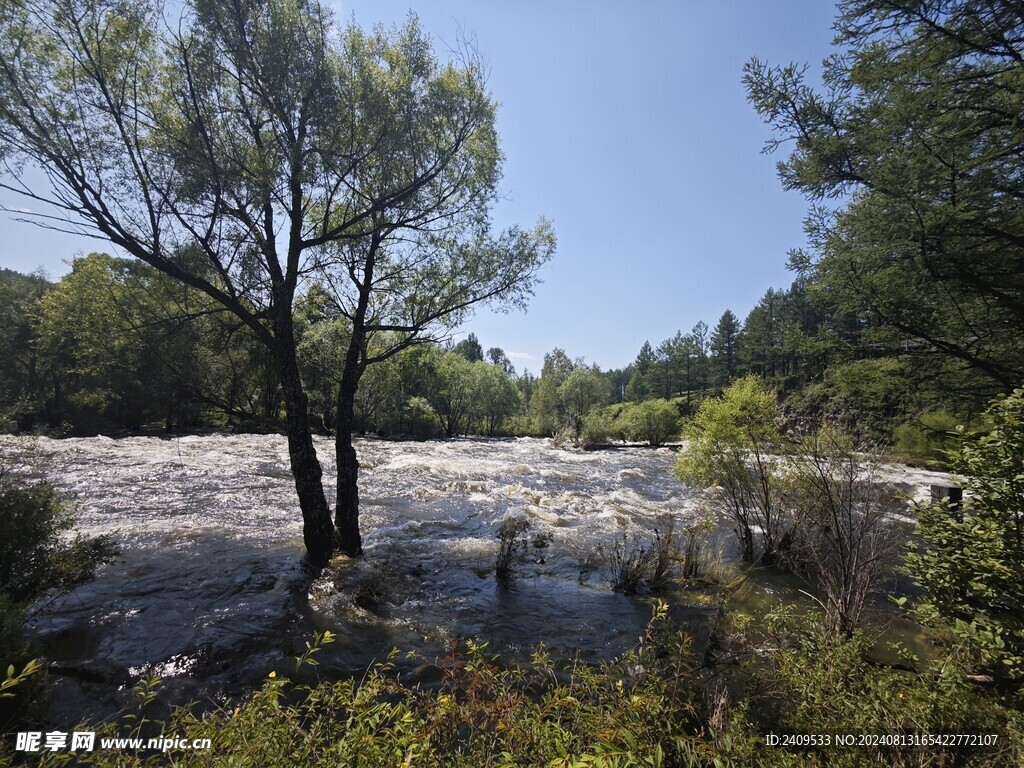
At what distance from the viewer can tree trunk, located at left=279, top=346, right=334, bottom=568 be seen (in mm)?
8422

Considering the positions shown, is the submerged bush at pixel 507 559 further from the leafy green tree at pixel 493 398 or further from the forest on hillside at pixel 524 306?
the leafy green tree at pixel 493 398

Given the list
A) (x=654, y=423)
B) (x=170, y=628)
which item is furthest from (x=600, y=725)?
(x=654, y=423)

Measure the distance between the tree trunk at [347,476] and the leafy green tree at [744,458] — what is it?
8881mm

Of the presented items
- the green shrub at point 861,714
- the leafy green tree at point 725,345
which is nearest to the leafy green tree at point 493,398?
the leafy green tree at point 725,345

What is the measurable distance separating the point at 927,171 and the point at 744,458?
6.98 meters

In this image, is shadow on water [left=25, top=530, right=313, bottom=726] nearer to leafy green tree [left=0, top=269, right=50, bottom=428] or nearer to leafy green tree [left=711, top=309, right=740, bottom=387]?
leafy green tree [left=0, top=269, right=50, bottom=428]

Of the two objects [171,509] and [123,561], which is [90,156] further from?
[171,509]

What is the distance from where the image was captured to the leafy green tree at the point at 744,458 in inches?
413

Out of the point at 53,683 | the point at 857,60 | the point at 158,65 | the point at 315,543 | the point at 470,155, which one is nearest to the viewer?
the point at 53,683

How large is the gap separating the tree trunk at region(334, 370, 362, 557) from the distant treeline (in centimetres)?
150

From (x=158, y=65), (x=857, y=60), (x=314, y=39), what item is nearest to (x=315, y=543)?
(x=158, y=65)

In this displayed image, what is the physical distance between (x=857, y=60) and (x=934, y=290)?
5.59 metres

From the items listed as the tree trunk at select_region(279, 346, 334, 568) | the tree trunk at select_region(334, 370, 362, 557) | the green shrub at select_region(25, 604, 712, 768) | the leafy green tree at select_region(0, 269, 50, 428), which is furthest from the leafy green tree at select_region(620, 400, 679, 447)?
the leafy green tree at select_region(0, 269, 50, 428)

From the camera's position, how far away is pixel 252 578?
8.34 meters
